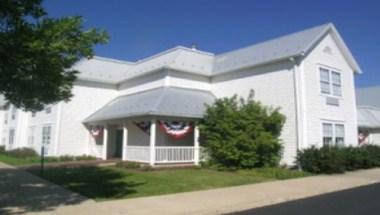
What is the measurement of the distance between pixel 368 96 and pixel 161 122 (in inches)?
1435

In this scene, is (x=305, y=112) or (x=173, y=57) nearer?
(x=305, y=112)

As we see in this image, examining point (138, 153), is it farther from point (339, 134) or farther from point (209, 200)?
point (339, 134)

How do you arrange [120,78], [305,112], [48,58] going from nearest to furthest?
1. [48,58]
2. [305,112]
3. [120,78]

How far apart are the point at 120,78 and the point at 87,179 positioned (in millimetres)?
16105

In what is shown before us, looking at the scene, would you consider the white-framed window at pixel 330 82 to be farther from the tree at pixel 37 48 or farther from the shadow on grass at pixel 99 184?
the tree at pixel 37 48

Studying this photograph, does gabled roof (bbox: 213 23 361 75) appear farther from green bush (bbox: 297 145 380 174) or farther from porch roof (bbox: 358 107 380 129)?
porch roof (bbox: 358 107 380 129)

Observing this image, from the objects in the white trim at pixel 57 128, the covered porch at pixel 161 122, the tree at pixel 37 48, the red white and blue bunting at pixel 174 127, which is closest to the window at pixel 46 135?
the white trim at pixel 57 128

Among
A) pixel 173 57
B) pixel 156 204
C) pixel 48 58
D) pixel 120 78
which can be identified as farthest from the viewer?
pixel 120 78

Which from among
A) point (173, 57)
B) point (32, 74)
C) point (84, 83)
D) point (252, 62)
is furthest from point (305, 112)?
point (84, 83)

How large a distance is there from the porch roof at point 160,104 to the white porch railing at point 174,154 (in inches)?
80.3

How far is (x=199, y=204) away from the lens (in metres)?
9.75

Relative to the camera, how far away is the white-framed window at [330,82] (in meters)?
21.7

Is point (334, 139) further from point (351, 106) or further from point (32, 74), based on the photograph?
point (32, 74)

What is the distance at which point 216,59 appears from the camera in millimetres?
28156
